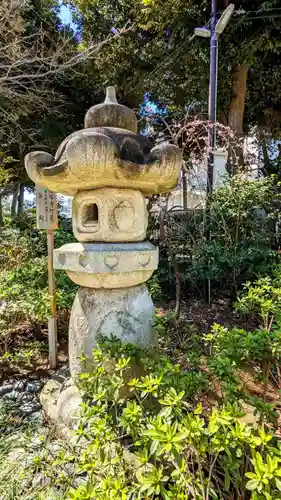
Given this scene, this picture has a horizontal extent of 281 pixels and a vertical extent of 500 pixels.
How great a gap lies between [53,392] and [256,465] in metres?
1.83

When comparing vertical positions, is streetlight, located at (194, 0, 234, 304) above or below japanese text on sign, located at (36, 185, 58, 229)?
above

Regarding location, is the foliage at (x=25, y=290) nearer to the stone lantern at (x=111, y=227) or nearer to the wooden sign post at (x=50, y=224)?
the wooden sign post at (x=50, y=224)

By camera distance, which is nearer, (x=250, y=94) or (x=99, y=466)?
(x=99, y=466)

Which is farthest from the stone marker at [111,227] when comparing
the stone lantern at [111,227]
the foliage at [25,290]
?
the foliage at [25,290]

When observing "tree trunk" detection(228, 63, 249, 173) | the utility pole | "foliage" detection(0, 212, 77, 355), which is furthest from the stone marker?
"tree trunk" detection(228, 63, 249, 173)

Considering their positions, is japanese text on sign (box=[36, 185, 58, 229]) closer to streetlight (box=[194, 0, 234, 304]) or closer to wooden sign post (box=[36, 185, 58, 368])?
wooden sign post (box=[36, 185, 58, 368])

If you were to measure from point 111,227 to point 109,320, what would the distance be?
61 centimetres

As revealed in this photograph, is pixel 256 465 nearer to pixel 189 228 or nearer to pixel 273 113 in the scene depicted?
pixel 189 228

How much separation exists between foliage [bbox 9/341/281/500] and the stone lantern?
0.38 m

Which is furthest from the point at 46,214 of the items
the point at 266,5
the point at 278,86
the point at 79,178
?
the point at 278,86

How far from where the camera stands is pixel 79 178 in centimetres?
171

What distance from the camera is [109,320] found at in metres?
1.89

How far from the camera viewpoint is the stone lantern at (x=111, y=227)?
5.67 feet

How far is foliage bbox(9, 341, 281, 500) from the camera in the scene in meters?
0.98
